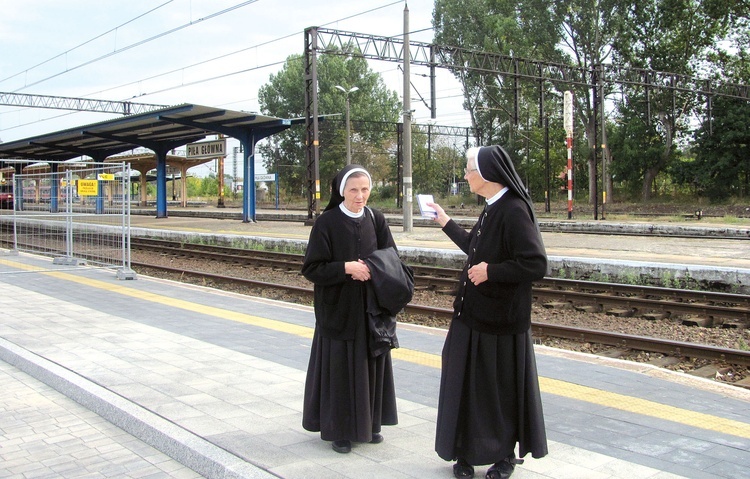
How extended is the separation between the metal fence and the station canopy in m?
11.9

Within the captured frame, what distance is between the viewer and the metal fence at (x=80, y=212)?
13047mm

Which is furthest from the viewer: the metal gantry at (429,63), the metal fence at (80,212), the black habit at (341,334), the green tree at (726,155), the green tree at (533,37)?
the green tree at (533,37)

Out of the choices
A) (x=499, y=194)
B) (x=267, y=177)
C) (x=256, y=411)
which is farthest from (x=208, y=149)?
(x=499, y=194)

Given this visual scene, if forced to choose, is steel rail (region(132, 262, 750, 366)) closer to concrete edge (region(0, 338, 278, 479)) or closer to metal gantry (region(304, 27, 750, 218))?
concrete edge (region(0, 338, 278, 479))

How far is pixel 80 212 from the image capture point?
13828 mm

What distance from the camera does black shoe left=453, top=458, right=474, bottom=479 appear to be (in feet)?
11.8

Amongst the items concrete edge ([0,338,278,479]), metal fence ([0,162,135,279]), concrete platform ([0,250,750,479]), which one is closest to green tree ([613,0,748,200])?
metal fence ([0,162,135,279])

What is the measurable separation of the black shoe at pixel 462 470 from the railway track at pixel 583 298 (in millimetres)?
4620

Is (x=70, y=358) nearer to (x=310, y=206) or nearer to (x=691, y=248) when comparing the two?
(x=691, y=248)

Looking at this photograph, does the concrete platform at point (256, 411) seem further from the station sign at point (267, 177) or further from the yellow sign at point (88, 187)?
the station sign at point (267, 177)

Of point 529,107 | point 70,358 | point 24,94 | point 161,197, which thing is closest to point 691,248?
point 70,358

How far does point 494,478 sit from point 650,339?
4.85 metres

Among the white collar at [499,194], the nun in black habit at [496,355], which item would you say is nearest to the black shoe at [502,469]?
the nun in black habit at [496,355]

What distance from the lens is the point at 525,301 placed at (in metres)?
3.54
